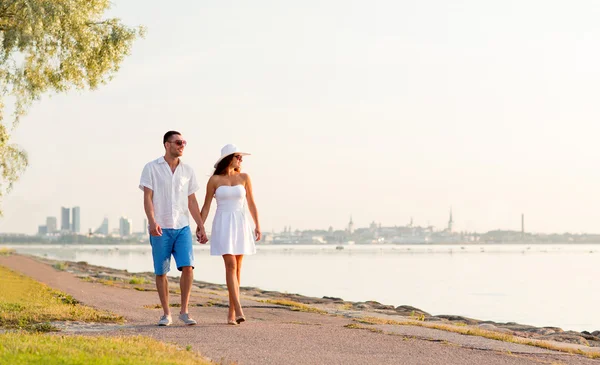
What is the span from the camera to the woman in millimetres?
12445

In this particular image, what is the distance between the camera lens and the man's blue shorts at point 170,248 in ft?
39.7

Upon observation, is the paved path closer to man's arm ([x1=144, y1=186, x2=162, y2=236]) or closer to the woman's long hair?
man's arm ([x1=144, y1=186, x2=162, y2=236])

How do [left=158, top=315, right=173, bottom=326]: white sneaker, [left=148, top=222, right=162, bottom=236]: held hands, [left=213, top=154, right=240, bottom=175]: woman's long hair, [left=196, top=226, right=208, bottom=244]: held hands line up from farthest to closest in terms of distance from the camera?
[left=213, top=154, right=240, bottom=175]: woman's long hair
[left=158, top=315, right=173, bottom=326]: white sneaker
[left=196, top=226, right=208, bottom=244]: held hands
[left=148, top=222, right=162, bottom=236]: held hands

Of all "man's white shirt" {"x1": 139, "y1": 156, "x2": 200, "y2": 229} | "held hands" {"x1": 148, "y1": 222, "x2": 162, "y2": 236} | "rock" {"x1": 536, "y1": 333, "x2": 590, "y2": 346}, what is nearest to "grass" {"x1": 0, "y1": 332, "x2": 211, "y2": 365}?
"held hands" {"x1": 148, "y1": 222, "x2": 162, "y2": 236}

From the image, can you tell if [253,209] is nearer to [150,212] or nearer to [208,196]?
[208,196]

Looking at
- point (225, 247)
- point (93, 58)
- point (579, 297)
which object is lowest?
point (579, 297)

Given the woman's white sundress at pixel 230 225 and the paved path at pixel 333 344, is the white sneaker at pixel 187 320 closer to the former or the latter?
the paved path at pixel 333 344

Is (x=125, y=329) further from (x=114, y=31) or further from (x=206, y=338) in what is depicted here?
(x=114, y=31)

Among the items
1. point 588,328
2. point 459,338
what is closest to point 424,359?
point 459,338

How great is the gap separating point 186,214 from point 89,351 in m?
3.75

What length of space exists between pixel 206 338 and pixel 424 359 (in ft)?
9.41

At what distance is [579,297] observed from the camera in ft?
159

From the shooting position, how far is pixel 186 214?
12.5 m

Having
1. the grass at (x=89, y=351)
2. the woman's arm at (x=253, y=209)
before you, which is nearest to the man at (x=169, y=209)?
the woman's arm at (x=253, y=209)
